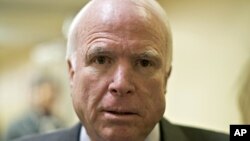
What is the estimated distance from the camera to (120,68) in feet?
1.98

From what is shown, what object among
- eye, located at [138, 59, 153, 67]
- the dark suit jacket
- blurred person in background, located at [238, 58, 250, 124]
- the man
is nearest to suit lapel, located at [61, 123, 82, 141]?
the dark suit jacket

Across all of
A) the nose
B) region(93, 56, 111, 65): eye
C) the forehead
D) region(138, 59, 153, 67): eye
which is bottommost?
the nose

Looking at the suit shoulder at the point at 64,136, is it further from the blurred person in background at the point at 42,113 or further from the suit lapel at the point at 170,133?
the blurred person in background at the point at 42,113

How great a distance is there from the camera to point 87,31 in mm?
644

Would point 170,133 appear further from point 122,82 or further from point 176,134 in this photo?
point 122,82

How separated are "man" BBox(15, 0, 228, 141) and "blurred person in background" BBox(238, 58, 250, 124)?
352mm

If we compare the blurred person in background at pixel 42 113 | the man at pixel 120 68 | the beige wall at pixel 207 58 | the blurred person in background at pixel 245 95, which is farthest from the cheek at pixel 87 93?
the blurred person in background at pixel 42 113

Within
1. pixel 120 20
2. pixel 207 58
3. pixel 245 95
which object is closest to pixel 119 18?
pixel 120 20

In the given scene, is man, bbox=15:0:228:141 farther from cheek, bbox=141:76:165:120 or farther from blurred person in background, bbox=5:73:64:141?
blurred person in background, bbox=5:73:64:141

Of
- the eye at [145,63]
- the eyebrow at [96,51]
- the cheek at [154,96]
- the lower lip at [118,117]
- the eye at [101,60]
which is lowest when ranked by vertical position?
the lower lip at [118,117]

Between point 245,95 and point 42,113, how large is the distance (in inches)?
36.1

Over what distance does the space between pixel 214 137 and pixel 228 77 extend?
0.56 meters

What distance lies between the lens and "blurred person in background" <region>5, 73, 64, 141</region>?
1447mm

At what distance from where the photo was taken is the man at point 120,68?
0.61 meters
